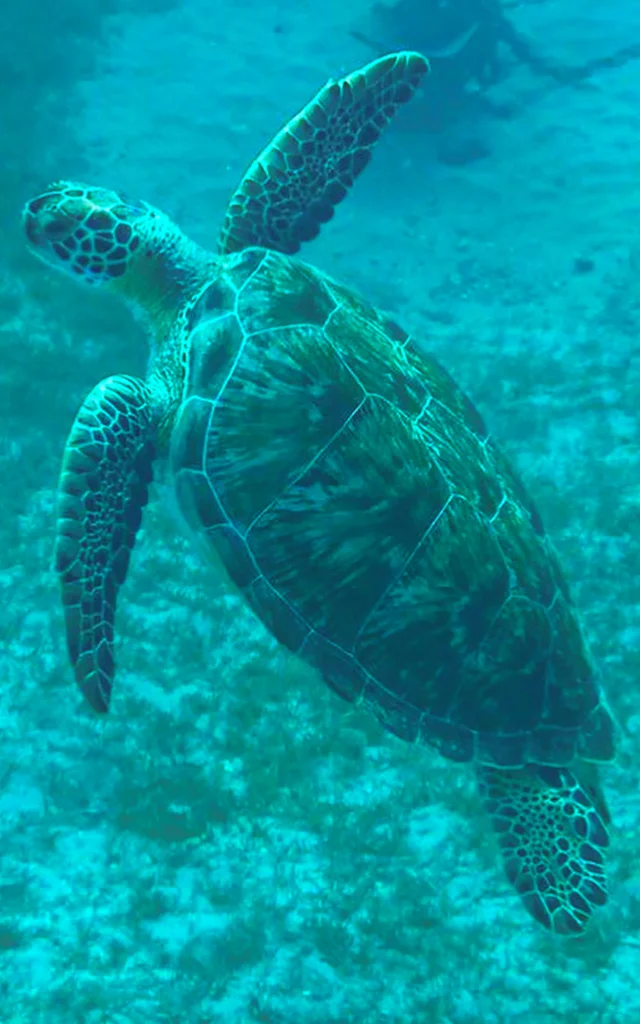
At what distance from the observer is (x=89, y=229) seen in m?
3.51

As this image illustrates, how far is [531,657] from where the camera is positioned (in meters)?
2.85

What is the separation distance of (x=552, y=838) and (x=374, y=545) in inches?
50.5

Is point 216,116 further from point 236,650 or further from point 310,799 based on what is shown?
point 310,799

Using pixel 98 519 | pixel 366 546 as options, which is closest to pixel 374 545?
pixel 366 546

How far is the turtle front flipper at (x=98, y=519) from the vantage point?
2900mm

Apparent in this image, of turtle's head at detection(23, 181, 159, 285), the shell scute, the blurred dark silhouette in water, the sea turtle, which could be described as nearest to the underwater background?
the blurred dark silhouette in water

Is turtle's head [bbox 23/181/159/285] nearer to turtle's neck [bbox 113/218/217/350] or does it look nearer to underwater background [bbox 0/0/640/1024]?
turtle's neck [bbox 113/218/217/350]

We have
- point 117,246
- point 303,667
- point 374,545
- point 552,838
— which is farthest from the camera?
point 303,667

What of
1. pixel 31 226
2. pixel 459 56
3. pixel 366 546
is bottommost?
pixel 366 546

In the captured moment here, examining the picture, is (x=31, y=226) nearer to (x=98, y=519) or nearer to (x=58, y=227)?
(x=58, y=227)

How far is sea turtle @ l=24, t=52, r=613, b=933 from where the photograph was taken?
9.21ft

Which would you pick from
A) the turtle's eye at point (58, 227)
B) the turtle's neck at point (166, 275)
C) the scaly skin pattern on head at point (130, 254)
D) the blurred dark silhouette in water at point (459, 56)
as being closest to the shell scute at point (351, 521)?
Result: the scaly skin pattern on head at point (130, 254)

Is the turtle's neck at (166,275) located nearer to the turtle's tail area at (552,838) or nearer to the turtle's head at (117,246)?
the turtle's head at (117,246)

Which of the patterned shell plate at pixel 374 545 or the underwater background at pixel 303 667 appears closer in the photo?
the patterned shell plate at pixel 374 545
